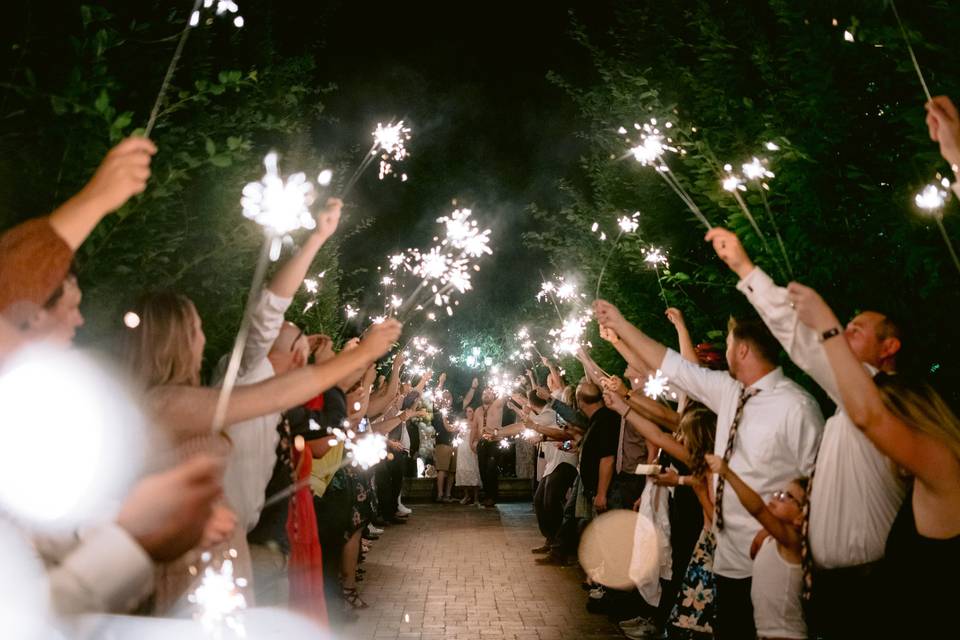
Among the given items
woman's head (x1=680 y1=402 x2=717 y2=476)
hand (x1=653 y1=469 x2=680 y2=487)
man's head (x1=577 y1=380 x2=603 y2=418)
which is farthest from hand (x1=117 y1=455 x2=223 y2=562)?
man's head (x1=577 y1=380 x2=603 y2=418)

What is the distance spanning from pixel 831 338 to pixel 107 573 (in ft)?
8.72

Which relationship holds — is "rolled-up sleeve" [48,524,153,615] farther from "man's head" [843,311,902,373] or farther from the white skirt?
the white skirt

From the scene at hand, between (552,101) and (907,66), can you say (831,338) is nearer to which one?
(907,66)

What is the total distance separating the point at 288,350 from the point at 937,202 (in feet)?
12.4

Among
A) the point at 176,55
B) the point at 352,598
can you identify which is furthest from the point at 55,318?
the point at 352,598

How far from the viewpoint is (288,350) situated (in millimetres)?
4867

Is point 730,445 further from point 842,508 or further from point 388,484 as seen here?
point 388,484

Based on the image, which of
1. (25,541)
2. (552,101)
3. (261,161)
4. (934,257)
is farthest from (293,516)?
(552,101)

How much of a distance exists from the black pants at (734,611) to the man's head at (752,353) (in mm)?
1205

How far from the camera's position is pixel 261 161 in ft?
28.9

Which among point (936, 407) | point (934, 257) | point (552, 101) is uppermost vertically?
point (552, 101)

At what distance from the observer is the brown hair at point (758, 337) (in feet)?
15.4

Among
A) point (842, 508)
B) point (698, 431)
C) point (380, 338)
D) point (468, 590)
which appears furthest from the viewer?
point (468, 590)

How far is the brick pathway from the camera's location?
7.87 meters
